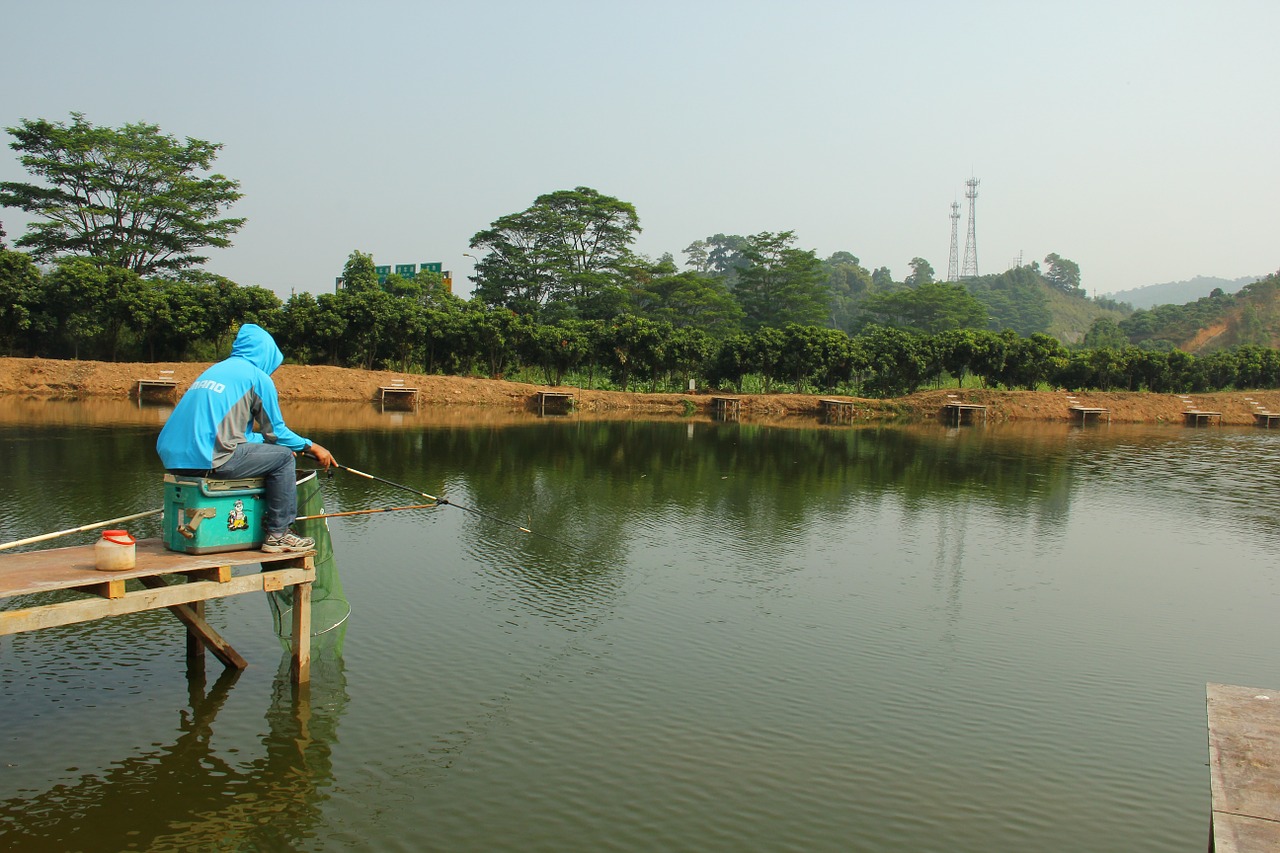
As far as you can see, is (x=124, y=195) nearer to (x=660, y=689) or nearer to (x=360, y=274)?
(x=360, y=274)

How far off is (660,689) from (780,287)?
6282 centimetres

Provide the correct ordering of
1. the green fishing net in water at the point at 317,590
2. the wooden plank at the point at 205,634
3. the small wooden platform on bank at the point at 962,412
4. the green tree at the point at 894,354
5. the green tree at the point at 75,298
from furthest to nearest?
1. the green tree at the point at 894,354
2. the small wooden platform on bank at the point at 962,412
3. the green tree at the point at 75,298
4. the green fishing net in water at the point at 317,590
5. the wooden plank at the point at 205,634

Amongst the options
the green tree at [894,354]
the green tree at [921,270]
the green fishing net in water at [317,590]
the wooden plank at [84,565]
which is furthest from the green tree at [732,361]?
the green tree at [921,270]

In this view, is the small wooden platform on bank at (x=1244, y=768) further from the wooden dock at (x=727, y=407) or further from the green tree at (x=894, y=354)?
the green tree at (x=894, y=354)

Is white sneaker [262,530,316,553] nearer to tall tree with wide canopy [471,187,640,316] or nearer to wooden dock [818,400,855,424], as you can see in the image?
wooden dock [818,400,855,424]

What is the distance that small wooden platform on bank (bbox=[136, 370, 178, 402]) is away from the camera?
34.8 meters

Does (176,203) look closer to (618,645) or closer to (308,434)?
(308,434)

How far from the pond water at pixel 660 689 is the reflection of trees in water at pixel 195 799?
2cm

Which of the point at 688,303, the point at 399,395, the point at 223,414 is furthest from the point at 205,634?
the point at 688,303

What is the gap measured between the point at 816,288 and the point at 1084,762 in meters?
64.8

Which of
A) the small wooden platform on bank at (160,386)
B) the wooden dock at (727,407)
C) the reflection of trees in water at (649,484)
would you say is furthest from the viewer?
the wooden dock at (727,407)

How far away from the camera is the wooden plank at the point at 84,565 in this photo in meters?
5.17

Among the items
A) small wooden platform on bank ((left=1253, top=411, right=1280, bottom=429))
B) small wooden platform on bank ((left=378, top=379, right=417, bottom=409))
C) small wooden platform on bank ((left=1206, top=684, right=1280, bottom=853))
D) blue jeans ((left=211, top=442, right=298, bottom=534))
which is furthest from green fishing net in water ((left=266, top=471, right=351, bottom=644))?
small wooden platform on bank ((left=1253, top=411, right=1280, bottom=429))

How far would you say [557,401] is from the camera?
42094 mm
